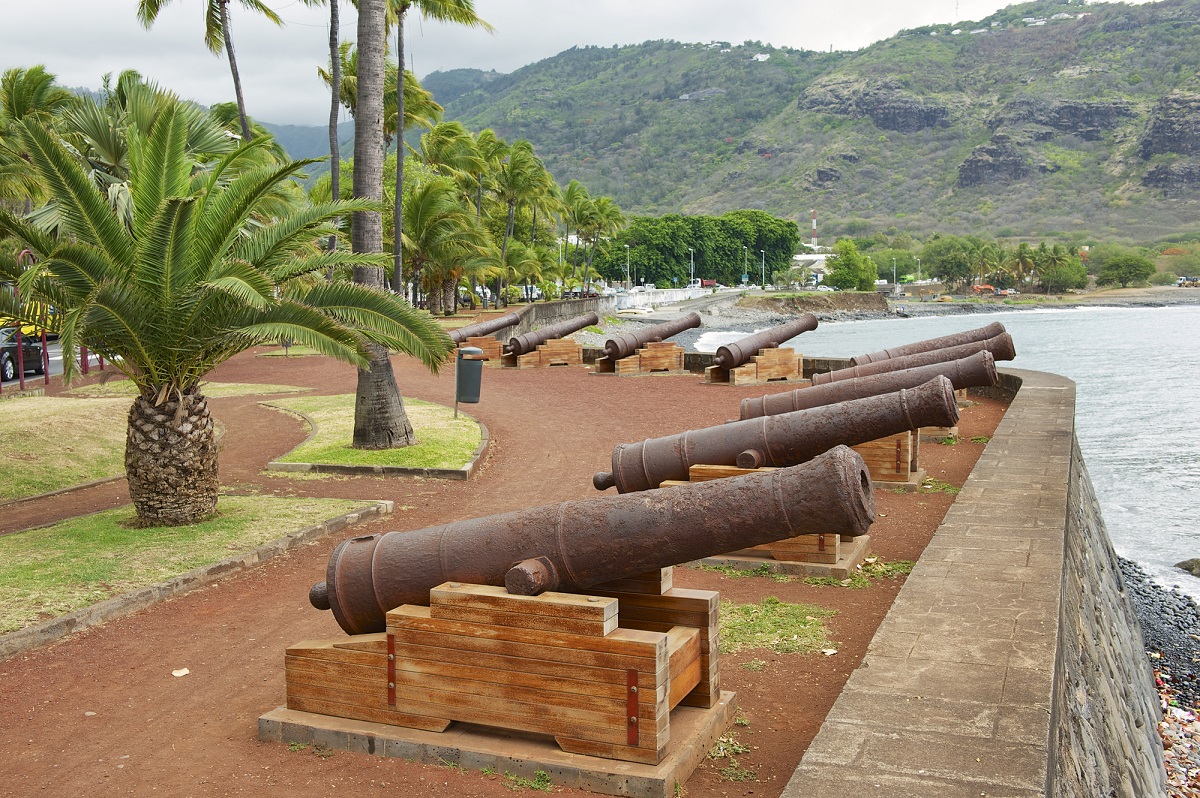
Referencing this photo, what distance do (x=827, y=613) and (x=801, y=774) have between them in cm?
298

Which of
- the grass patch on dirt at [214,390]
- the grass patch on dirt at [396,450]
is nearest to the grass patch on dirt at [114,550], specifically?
the grass patch on dirt at [396,450]

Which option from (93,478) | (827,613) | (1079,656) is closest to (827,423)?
(827,613)

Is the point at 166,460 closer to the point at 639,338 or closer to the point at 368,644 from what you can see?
the point at 368,644

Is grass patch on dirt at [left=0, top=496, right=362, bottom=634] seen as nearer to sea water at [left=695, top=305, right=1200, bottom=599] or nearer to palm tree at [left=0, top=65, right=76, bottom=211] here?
sea water at [left=695, top=305, right=1200, bottom=599]

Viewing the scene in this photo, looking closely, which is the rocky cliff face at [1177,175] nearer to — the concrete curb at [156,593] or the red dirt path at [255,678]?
the red dirt path at [255,678]

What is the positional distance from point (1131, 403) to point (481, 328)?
25.4 meters

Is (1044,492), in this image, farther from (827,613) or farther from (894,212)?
(894,212)

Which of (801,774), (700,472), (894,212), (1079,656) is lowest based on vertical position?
(1079,656)

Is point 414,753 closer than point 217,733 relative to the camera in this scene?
Yes

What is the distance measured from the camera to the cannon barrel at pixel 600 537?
430cm

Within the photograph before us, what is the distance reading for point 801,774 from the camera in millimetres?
3881

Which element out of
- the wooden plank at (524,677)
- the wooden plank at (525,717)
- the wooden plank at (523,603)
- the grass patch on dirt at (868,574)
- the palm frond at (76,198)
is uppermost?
the palm frond at (76,198)

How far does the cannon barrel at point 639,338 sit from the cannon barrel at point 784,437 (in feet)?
52.1

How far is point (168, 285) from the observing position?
29.4 ft
